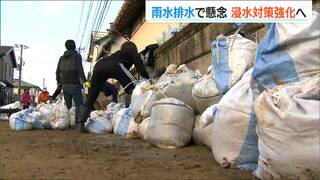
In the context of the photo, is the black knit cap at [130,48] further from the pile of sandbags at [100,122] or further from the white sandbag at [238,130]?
the white sandbag at [238,130]

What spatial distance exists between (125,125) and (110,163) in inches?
116

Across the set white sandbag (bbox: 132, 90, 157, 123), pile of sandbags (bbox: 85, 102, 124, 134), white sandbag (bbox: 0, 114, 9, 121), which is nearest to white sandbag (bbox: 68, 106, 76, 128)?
pile of sandbags (bbox: 85, 102, 124, 134)

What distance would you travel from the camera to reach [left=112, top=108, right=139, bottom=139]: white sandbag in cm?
655

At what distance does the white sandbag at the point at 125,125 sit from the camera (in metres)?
6.55

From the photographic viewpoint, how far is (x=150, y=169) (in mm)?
3967

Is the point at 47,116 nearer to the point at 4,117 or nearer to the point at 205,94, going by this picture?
the point at 205,94

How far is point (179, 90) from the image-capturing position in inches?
222

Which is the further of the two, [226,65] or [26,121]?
[26,121]

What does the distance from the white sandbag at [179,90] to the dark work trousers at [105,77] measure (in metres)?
2.04

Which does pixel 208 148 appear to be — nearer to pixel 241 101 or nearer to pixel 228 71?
pixel 228 71

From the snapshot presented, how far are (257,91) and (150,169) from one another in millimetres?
998

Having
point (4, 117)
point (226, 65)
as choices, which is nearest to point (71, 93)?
point (226, 65)

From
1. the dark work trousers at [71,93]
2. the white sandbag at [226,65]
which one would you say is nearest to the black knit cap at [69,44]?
the dark work trousers at [71,93]

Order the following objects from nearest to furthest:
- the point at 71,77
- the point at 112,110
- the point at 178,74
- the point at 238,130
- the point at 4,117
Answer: the point at 238,130
the point at 178,74
the point at 112,110
the point at 71,77
the point at 4,117
